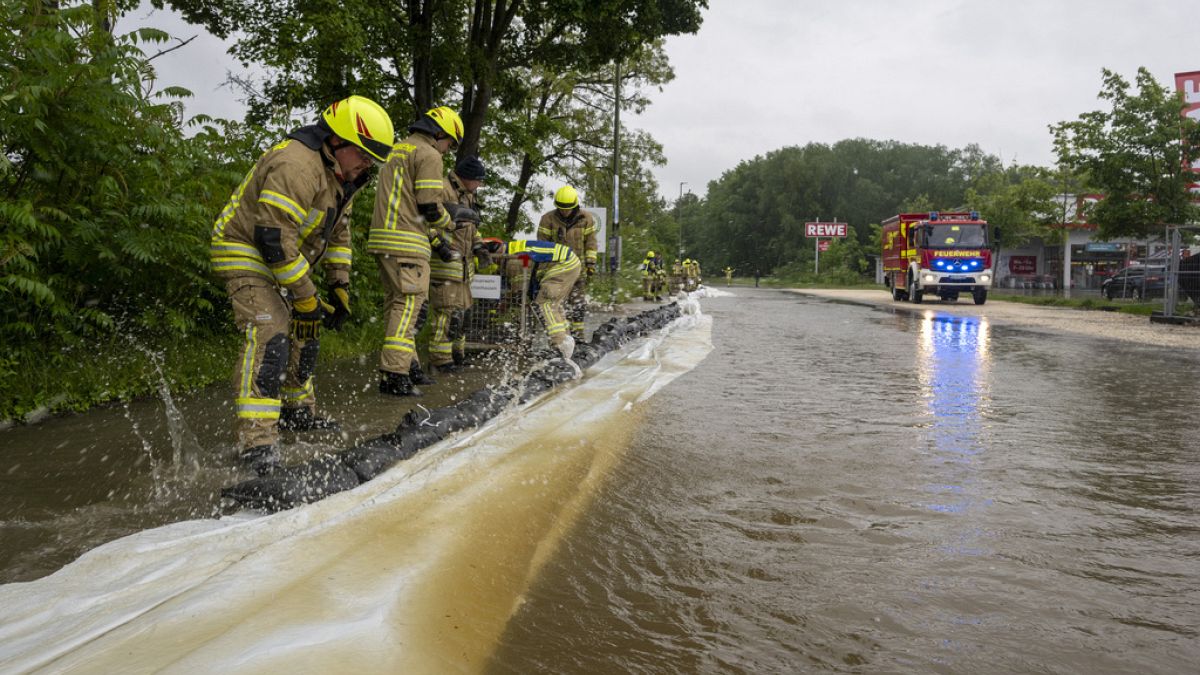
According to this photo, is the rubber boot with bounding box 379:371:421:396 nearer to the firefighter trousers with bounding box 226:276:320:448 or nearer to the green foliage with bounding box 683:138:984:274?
the firefighter trousers with bounding box 226:276:320:448

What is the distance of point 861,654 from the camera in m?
2.30

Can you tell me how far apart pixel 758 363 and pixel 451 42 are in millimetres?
7815

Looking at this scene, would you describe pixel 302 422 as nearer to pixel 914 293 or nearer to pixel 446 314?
pixel 446 314

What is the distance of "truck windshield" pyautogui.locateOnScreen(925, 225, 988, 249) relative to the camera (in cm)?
2594

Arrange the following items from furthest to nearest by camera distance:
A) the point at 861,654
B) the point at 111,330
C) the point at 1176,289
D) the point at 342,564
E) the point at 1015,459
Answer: the point at 1176,289 → the point at 111,330 → the point at 1015,459 → the point at 342,564 → the point at 861,654

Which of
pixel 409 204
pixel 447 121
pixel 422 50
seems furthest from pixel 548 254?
pixel 422 50

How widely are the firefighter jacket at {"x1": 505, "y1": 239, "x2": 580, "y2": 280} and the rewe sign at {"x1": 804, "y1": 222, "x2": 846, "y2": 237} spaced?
257 feet

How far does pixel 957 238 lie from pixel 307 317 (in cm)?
2477

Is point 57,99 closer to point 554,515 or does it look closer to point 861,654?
point 554,515

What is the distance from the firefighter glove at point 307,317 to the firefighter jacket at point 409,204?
4.75ft

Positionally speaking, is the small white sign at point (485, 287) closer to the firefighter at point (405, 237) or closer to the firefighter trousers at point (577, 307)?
the firefighter trousers at point (577, 307)

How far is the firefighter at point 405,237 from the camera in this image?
6.48 m

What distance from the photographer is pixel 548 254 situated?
28.8 feet

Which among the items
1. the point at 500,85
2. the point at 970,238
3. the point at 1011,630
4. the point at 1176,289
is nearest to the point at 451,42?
the point at 500,85
